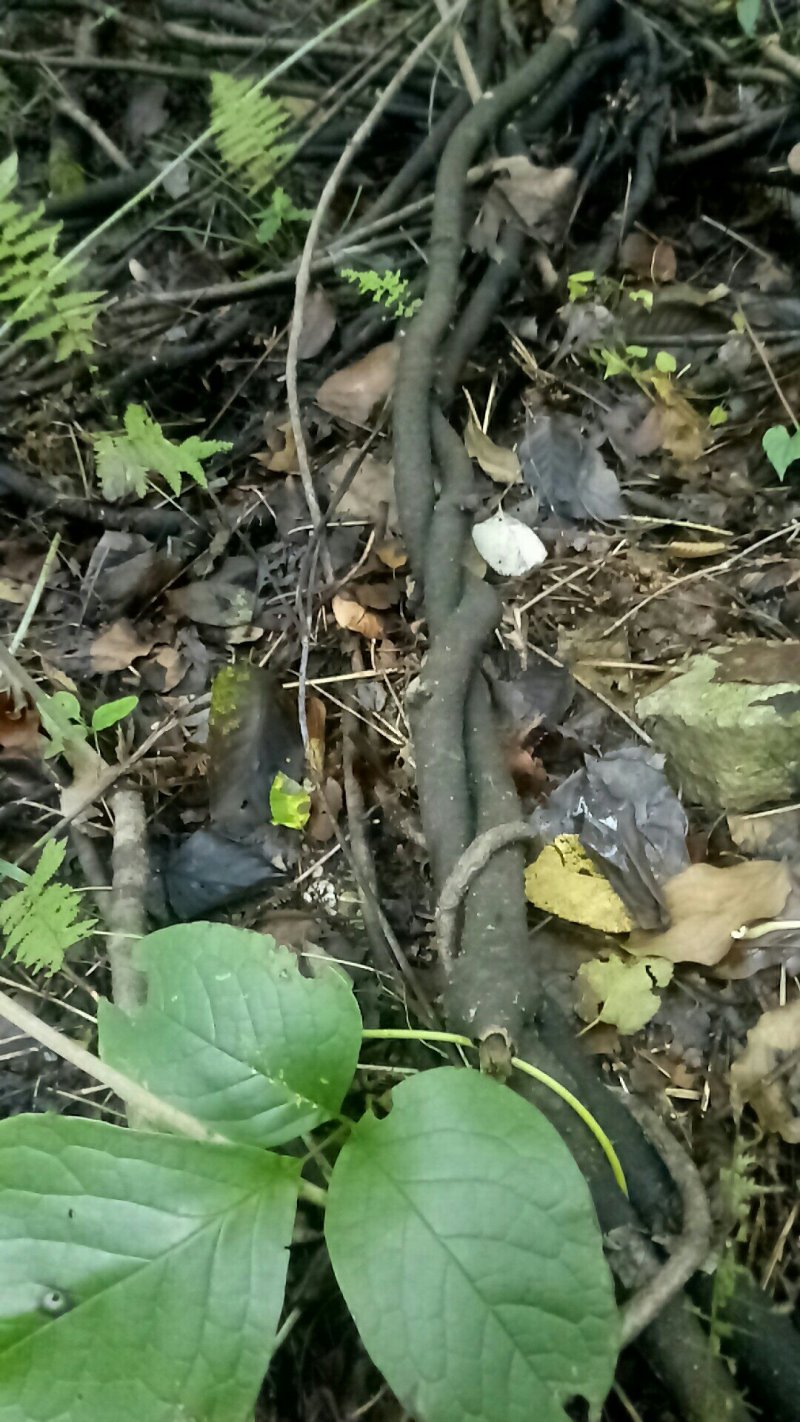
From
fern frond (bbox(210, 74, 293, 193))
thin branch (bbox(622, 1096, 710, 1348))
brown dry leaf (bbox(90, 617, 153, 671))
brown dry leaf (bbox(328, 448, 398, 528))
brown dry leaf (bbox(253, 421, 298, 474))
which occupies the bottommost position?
thin branch (bbox(622, 1096, 710, 1348))

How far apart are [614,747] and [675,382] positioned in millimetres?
887

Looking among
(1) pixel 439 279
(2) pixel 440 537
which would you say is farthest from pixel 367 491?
(1) pixel 439 279

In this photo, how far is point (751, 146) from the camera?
6.58 feet

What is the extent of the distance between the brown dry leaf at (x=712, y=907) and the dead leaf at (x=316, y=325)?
1.39m

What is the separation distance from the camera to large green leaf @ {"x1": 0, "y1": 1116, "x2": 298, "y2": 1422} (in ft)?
2.94

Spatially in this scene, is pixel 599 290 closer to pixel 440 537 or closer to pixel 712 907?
pixel 440 537

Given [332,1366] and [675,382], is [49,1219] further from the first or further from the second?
[675,382]

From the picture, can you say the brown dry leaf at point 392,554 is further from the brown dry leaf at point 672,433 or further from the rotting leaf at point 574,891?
the rotting leaf at point 574,891

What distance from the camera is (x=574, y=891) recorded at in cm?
138

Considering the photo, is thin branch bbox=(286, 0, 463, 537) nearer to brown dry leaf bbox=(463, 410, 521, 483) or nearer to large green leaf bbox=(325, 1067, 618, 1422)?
brown dry leaf bbox=(463, 410, 521, 483)

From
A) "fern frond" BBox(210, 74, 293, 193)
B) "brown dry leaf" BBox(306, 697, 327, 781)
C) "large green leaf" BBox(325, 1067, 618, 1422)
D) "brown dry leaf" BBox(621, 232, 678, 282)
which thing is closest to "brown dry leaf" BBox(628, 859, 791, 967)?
"large green leaf" BBox(325, 1067, 618, 1422)

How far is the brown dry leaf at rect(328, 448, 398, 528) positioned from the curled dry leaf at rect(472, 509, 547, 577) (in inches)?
7.6

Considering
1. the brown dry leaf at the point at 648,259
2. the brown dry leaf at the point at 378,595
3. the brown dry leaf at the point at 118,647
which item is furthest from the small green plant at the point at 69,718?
the brown dry leaf at the point at 648,259

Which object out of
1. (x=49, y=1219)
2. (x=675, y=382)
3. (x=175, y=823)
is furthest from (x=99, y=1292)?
(x=675, y=382)
